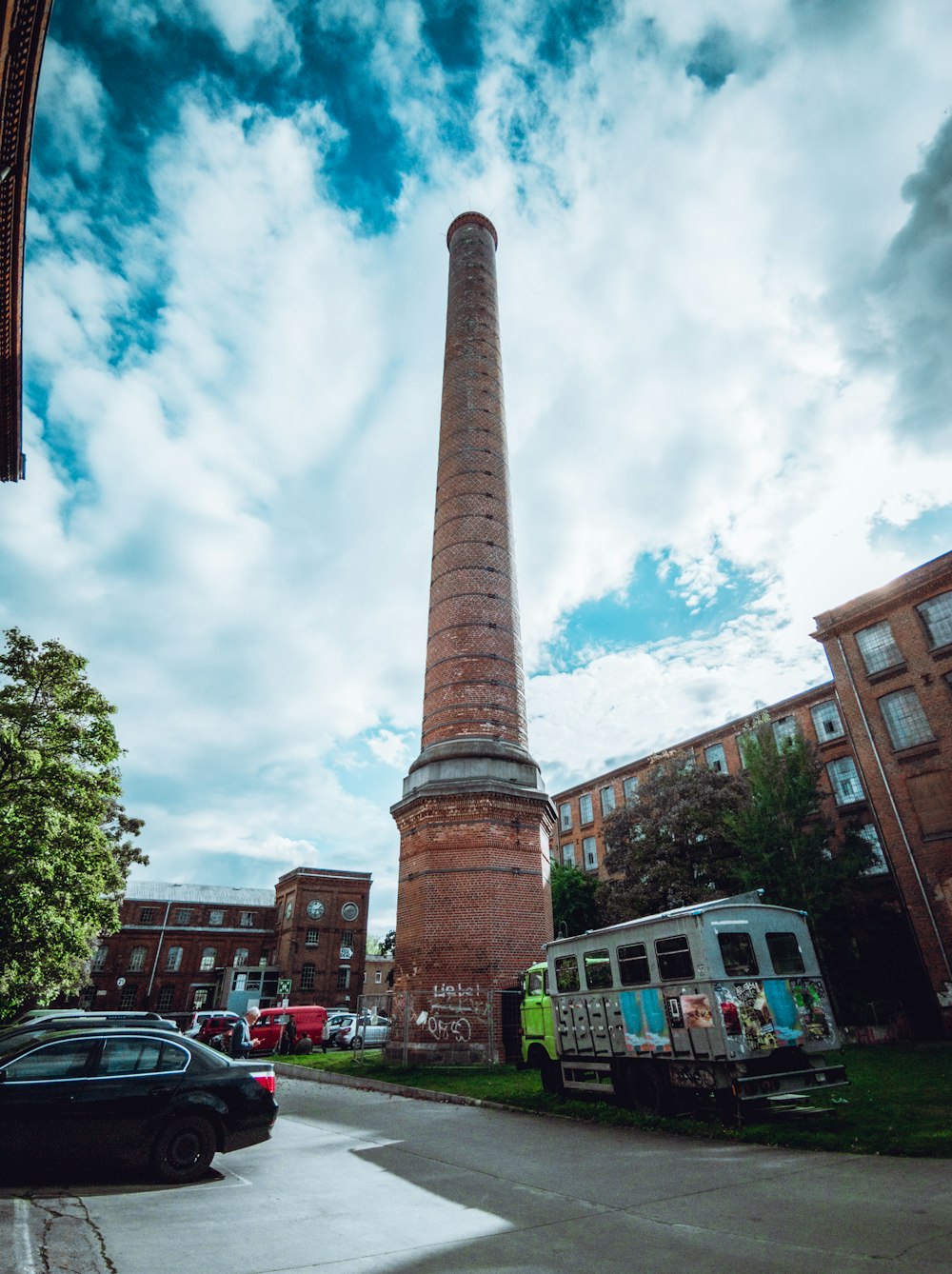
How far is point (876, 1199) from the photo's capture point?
4918 millimetres

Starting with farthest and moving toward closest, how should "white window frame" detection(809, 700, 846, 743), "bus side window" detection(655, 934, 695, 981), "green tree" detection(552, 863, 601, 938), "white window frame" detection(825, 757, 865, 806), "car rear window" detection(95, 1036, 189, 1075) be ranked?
"green tree" detection(552, 863, 601, 938) < "white window frame" detection(809, 700, 846, 743) < "white window frame" detection(825, 757, 865, 806) < "bus side window" detection(655, 934, 695, 981) < "car rear window" detection(95, 1036, 189, 1075)

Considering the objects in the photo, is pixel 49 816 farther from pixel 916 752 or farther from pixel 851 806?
pixel 851 806

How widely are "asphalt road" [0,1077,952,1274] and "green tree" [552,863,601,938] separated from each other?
2799 centimetres

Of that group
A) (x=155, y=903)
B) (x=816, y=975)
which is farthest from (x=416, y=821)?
(x=155, y=903)

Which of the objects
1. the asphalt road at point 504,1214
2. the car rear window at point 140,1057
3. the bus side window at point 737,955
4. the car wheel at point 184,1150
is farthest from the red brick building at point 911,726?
the car rear window at point 140,1057

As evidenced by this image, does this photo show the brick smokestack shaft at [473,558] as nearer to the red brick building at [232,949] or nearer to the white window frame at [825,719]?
the white window frame at [825,719]

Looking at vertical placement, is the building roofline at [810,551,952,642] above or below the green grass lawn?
above

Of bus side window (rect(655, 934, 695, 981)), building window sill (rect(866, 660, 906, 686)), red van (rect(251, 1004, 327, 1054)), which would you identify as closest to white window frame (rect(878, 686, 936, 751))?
building window sill (rect(866, 660, 906, 686))

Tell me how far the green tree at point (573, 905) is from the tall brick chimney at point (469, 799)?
64.6 ft

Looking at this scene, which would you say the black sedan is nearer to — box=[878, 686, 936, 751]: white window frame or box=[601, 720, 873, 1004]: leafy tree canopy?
box=[601, 720, 873, 1004]: leafy tree canopy

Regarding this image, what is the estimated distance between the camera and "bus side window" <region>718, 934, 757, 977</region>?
27.8 ft

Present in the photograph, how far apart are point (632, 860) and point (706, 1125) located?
19.1m

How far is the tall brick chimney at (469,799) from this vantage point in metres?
14.0

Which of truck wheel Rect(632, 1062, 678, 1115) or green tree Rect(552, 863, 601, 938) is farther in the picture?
green tree Rect(552, 863, 601, 938)
